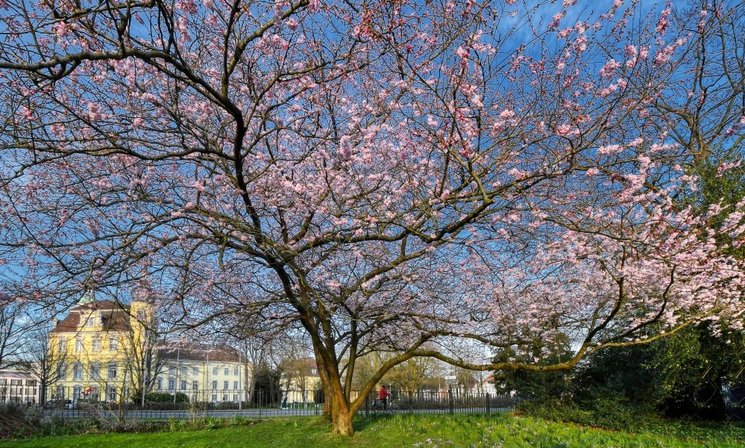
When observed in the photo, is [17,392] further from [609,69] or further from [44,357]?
[609,69]

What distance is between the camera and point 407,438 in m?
8.67

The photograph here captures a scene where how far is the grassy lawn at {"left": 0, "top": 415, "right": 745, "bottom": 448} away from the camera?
7895 mm

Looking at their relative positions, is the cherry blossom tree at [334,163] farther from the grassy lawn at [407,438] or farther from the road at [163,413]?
the road at [163,413]

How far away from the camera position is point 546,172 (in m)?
5.89

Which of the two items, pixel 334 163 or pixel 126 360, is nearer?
pixel 334 163

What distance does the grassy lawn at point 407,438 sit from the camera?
789cm

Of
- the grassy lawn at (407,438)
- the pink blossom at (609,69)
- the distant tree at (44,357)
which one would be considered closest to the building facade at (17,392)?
the distant tree at (44,357)

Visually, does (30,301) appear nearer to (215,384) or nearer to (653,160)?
(653,160)

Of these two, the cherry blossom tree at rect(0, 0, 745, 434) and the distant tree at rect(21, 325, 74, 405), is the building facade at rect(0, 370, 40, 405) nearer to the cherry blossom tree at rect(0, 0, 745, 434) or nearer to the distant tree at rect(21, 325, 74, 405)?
the distant tree at rect(21, 325, 74, 405)

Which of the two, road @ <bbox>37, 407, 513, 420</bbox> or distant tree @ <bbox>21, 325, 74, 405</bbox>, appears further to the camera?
distant tree @ <bbox>21, 325, 74, 405</bbox>

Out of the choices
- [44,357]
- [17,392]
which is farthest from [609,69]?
[44,357]

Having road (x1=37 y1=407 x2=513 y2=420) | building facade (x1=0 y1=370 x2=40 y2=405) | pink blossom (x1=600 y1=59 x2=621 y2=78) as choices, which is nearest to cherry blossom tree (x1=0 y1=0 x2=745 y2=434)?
pink blossom (x1=600 y1=59 x2=621 y2=78)

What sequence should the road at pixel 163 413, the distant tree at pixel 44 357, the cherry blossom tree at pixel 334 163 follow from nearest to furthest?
the cherry blossom tree at pixel 334 163, the road at pixel 163 413, the distant tree at pixel 44 357

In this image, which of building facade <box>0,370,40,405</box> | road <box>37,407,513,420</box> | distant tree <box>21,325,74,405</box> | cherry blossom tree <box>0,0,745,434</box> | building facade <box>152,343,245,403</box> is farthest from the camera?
building facade <box>152,343,245,403</box>
